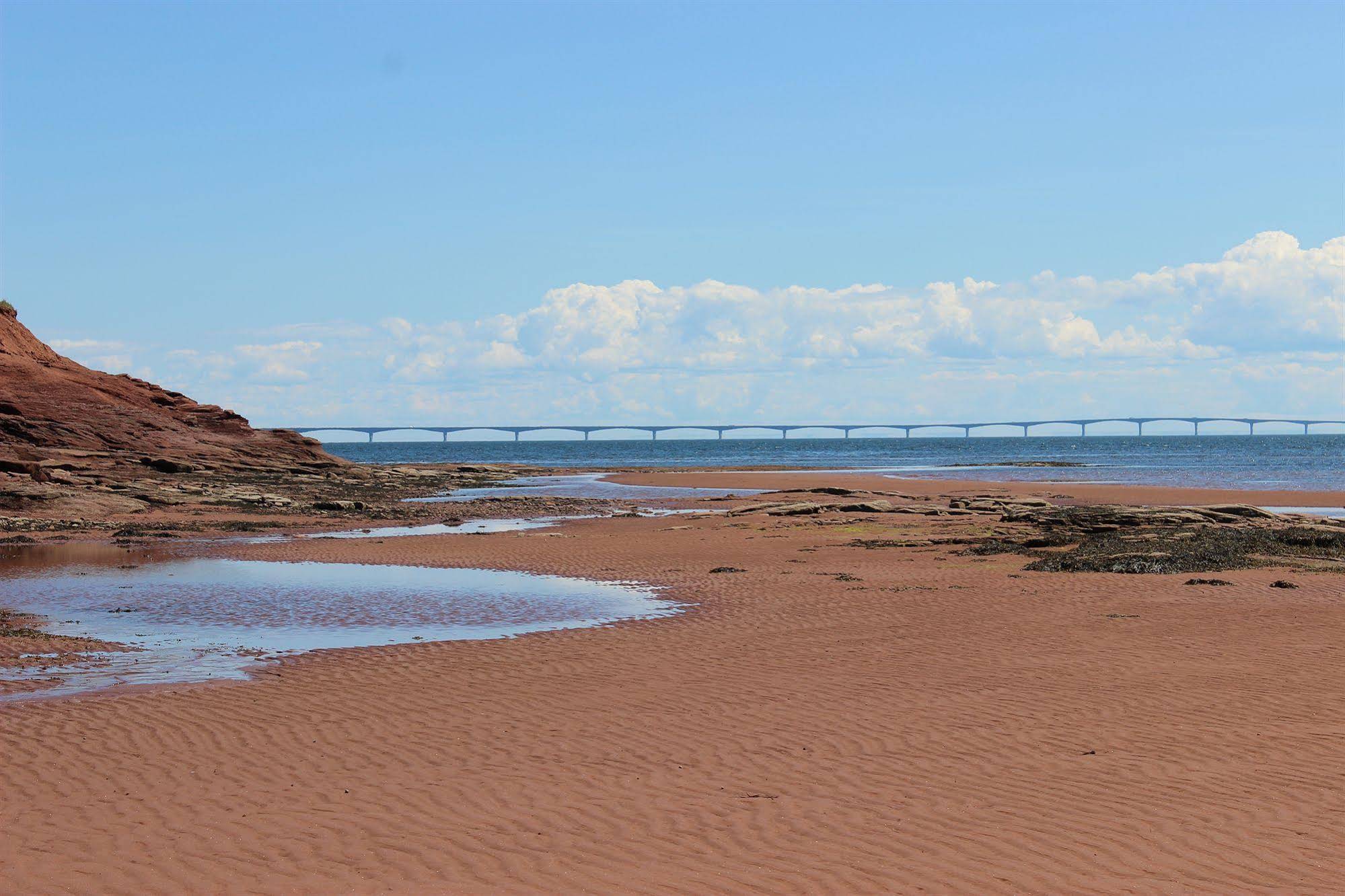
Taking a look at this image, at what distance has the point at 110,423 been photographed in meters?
54.0

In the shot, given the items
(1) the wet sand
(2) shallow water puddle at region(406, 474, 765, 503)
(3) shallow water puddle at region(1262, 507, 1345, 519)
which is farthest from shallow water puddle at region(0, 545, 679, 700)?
(3) shallow water puddle at region(1262, 507, 1345, 519)

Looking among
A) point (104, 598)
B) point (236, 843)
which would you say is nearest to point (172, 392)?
point (104, 598)

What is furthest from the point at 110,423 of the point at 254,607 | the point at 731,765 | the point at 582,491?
the point at 731,765

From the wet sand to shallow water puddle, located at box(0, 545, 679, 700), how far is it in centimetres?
105

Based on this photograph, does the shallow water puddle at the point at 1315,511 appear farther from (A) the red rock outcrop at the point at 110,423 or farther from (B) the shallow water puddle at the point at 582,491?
(A) the red rock outcrop at the point at 110,423

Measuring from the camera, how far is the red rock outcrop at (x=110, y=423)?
50281mm

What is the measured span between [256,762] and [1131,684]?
9136mm

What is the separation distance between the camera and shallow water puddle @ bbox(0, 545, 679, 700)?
14562mm

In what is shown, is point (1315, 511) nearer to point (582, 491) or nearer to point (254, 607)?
point (582, 491)

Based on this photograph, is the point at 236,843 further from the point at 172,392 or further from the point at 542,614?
the point at 172,392

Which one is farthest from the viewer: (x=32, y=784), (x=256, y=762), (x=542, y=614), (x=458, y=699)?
(x=542, y=614)

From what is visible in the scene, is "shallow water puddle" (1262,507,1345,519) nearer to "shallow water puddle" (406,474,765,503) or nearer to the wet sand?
"shallow water puddle" (406,474,765,503)

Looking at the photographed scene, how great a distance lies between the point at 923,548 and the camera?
27.9 meters

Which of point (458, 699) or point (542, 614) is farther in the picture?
point (542, 614)
